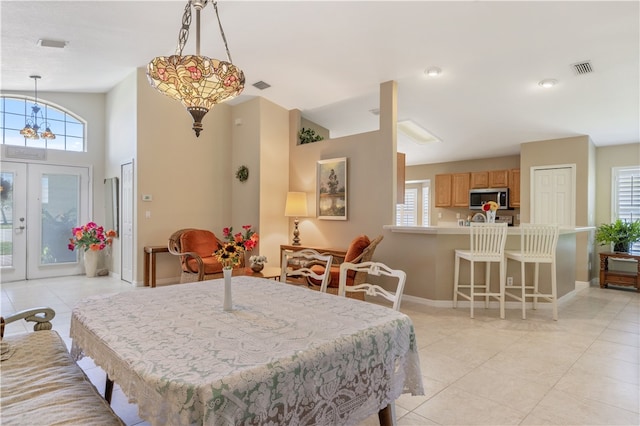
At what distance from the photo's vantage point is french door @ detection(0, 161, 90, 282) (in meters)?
5.66

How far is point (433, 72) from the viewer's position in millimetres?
4438

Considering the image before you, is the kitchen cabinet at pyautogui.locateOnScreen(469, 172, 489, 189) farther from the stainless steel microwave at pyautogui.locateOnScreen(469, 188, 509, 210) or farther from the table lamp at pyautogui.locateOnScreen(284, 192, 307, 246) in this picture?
the table lamp at pyautogui.locateOnScreen(284, 192, 307, 246)

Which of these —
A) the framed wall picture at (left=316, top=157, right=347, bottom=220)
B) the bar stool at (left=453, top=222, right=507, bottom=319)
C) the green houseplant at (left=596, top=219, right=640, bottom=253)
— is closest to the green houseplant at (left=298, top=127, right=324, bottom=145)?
the framed wall picture at (left=316, top=157, right=347, bottom=220)

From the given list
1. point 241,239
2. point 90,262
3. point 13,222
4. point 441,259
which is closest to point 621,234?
point 441,259

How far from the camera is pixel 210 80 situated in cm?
212

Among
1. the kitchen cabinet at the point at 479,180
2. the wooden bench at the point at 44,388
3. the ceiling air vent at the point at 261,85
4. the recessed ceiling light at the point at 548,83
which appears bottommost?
the wooden bench at the point at 44,388

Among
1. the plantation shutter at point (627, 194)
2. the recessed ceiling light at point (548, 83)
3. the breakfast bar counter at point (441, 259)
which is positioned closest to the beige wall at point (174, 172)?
the breakfast bar counter at point (441, 259)

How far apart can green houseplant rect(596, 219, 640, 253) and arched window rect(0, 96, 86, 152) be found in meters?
9.28

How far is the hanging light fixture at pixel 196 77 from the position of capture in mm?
2057

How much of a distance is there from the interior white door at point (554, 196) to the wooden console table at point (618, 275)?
78 centimetres

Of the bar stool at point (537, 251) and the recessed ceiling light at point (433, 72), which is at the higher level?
the recessed ceiling light at point (433, 72)

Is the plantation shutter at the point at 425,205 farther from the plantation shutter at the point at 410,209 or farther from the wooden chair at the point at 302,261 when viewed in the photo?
the wooden chair at the point at 302,261

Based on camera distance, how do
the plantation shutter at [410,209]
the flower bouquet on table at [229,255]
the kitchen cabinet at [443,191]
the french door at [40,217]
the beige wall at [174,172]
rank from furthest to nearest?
1. the plantation shutter at [410,209]
2. the kitchen cabinet at [443,191]
3. the french door at [40,217]
4. the beige wall at [174,172]
5. the flower bouquet on table at [229,255]

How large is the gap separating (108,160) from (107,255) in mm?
1757
